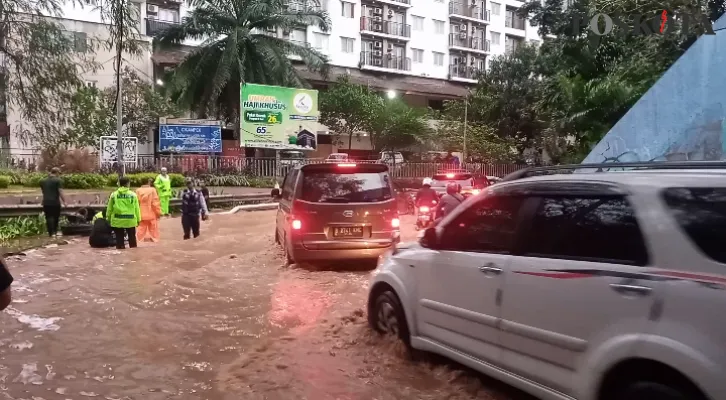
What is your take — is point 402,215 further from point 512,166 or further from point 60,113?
point 512,166

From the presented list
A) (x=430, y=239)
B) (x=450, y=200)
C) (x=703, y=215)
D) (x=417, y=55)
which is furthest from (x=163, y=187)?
(x=417, y=55)

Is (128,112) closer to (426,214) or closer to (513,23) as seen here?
(426,214)

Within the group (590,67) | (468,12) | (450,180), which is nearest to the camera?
(450,180)

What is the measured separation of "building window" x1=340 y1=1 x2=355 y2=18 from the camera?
46406mm

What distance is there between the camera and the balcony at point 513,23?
57.1 meters

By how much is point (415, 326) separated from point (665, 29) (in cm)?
1386

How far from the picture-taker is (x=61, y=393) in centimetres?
479

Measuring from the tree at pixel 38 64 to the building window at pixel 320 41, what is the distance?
117 ft

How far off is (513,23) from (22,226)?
50893 mm

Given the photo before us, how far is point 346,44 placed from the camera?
4666 cm

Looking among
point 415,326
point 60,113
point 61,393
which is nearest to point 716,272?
point 415,326

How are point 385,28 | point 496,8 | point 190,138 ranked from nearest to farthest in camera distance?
point 190,138
point 385,28
point 496,8

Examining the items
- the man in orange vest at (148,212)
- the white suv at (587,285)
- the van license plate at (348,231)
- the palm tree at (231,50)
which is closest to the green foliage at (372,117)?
the palm tree at (231,50)

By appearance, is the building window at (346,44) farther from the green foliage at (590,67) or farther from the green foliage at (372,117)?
the green foliage at (590,67)
